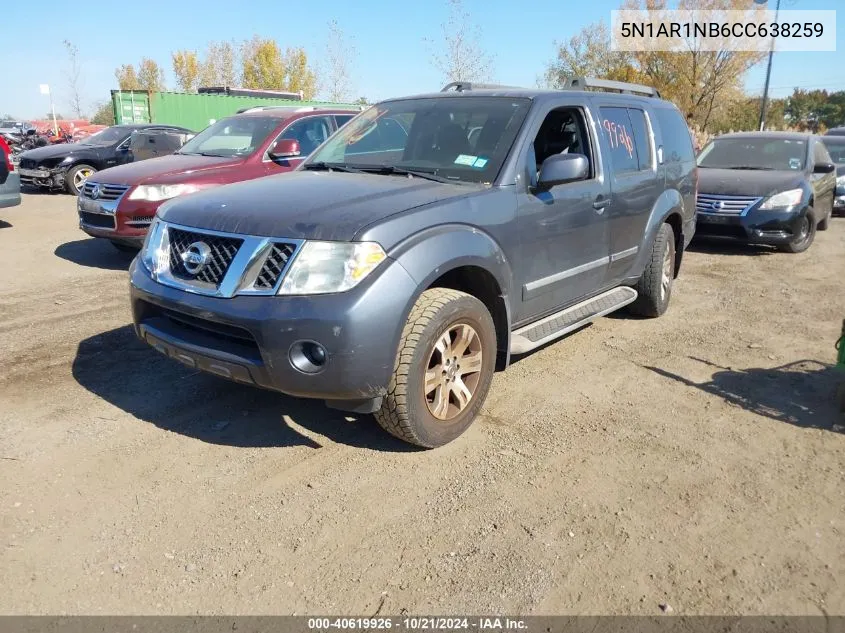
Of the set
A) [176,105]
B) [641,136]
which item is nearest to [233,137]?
[641,136]

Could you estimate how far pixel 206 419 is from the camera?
12.9 ft

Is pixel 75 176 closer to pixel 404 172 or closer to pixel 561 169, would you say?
pixel 404 172

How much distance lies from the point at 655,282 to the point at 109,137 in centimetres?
1288

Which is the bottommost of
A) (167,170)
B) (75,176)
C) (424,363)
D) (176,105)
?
(424,363)

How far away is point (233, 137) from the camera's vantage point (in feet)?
27.4

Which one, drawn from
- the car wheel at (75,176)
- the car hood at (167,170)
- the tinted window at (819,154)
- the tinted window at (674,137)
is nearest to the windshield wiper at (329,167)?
the tinted window at (674,137)

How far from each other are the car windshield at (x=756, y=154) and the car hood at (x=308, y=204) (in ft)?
26.3

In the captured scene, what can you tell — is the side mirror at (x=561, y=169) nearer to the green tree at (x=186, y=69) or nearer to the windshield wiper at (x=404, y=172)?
the windshield wiper at (x=404, y=172)

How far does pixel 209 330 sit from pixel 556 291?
222 centimetres

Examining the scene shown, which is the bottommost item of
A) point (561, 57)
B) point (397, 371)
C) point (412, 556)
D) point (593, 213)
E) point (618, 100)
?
point (412, 556)

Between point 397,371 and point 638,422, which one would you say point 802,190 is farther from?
point 397,371

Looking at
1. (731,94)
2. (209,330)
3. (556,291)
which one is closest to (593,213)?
(556,291)

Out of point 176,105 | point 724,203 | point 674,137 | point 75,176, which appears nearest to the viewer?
point 674,137

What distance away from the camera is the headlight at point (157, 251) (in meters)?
3.57
